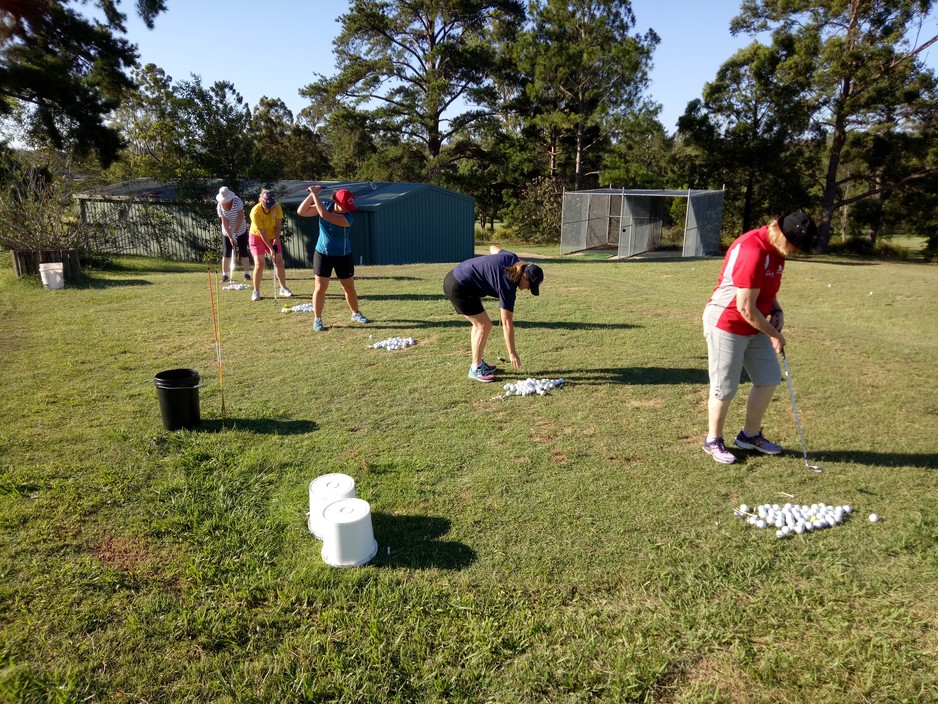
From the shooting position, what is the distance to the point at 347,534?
292 cm

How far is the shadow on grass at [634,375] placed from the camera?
5.80m

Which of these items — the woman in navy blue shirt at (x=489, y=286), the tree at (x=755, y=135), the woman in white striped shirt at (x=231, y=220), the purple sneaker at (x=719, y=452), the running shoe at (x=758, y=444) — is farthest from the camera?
the tree at (x=755, y=135)

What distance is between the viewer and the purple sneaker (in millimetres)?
4074

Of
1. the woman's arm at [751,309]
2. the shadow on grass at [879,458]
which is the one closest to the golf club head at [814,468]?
the shadow on grass at [879,458]

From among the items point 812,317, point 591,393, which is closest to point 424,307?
point 591,393

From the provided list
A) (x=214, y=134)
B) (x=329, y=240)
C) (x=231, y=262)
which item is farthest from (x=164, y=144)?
(x=329, y=240)

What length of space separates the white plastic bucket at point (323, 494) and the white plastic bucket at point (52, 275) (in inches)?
392

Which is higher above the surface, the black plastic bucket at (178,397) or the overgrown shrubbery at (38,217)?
the overgrown shrubbery at (38,217)

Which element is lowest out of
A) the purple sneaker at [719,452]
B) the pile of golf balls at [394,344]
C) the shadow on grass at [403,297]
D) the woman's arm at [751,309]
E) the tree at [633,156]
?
the purple sneaker at [719,452]

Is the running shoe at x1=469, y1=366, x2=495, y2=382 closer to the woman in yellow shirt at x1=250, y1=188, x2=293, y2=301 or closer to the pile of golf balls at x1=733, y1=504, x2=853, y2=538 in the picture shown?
the pile of golf balls at x1=733, y1=504, x2=853, y2=538

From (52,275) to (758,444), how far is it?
38.0ft

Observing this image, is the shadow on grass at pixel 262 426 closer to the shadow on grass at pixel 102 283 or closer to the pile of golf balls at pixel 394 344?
the pile of golf balls at pixel 394 344

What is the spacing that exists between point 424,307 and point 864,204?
27.3m

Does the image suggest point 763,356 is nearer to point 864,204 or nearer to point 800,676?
point 800,676
